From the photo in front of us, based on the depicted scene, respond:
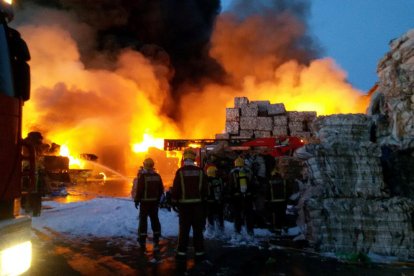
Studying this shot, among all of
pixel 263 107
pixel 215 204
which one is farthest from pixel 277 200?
pixel 263 107

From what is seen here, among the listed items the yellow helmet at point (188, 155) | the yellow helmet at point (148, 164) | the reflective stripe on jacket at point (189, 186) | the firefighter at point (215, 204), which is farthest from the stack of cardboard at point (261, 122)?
the reflective stripe on jacket at point (189, 186)

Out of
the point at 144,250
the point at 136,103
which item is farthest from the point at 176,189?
the point at 136,103

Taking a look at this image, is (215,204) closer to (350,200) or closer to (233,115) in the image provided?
(350,200)

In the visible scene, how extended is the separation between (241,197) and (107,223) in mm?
3136

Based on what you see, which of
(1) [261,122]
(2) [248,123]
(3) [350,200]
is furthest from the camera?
(1) [261,122]

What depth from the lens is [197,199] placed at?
590cm

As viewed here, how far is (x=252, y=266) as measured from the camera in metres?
5.50

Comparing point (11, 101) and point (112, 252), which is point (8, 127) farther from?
point (112, 252)

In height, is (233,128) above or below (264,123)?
below

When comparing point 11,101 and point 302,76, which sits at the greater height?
point 302,76

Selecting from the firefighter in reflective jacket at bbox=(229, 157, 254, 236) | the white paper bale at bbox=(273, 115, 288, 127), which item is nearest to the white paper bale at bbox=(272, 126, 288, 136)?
the white paper bale at bbox=(273, 115, 288, 127)

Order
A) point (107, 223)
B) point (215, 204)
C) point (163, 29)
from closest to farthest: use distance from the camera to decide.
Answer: point (215, 204) < point (107, 223) < point (163, 29)

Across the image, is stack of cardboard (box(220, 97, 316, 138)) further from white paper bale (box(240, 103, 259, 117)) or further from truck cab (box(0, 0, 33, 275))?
truck cab (box(0, 0, 33, 275))

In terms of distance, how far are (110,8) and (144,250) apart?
1284 inches
